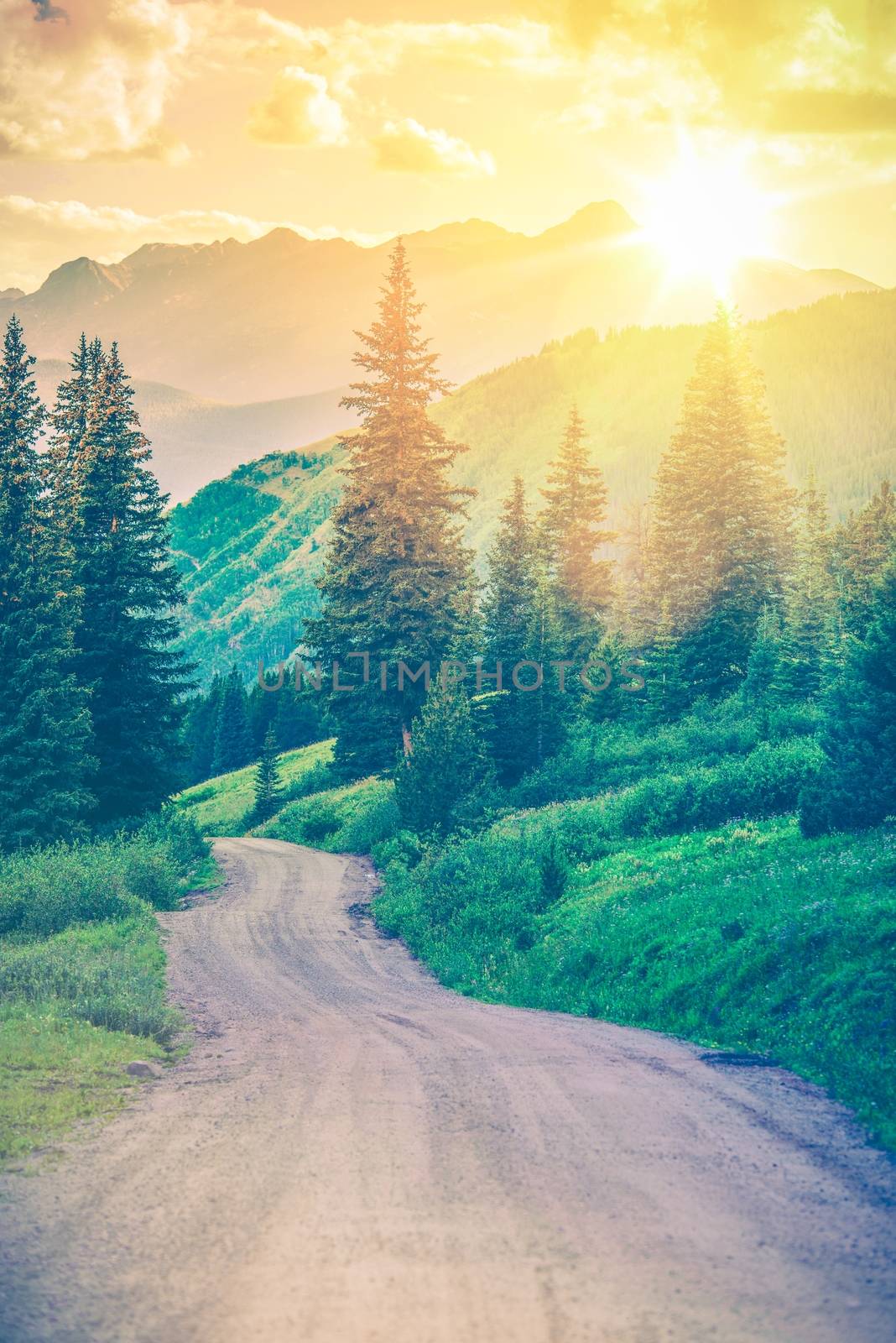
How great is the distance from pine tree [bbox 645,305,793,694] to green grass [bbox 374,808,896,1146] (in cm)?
2112

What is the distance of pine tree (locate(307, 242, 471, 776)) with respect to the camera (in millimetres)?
34688

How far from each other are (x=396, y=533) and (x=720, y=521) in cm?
1888

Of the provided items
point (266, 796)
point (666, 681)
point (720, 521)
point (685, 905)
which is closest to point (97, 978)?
point (685, 905)

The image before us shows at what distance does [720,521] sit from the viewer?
45.5 metres

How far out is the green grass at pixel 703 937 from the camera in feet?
35.7

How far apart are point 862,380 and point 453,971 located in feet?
651

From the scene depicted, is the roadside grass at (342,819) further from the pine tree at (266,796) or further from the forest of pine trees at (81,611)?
the forest of pine trees at (81,611)

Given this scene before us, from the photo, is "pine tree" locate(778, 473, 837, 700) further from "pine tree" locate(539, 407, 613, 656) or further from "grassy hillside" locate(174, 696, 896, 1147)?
"pine tree" locate(539, 407, 613, 656)

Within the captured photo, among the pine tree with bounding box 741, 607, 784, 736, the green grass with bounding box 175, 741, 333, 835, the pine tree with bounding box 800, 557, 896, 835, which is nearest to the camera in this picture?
the pine tree with bounding box 800, 557, 896, 835

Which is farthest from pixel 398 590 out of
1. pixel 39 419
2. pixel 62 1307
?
pixel 62 1307

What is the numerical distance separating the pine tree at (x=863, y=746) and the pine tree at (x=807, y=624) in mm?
18933

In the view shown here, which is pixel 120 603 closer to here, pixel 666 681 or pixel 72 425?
pixel 72 425

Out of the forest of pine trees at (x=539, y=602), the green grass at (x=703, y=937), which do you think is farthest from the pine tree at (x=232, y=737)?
the green grass at (x=703, y=937)

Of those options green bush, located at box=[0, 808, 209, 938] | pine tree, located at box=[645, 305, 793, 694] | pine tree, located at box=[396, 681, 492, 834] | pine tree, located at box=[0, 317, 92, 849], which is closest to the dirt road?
green bush, located at box=[0, 808, 209, 938]
